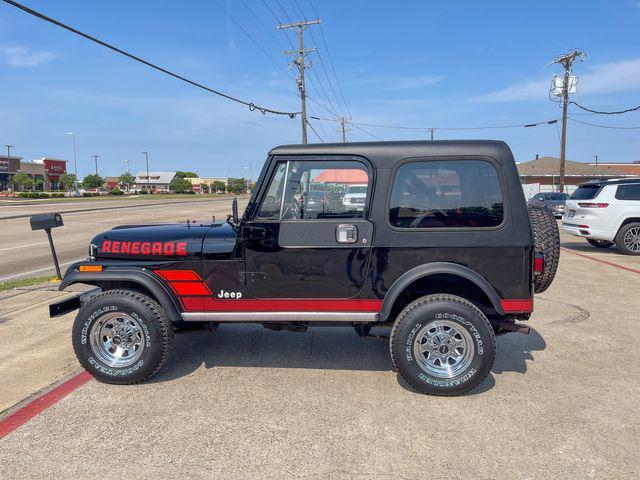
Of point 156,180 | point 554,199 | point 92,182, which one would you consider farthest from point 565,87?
point 156,180

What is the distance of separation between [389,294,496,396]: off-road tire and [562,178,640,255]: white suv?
900 centimetres

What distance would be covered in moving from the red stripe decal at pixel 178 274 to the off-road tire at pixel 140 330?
241mm

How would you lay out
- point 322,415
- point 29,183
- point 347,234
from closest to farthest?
point 322,415 < point 347,234 < point 29,183

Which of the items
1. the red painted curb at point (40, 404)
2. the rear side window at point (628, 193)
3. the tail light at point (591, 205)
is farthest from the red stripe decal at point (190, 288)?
the rear side window at point (628, 193)

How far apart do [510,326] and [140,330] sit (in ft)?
10.4

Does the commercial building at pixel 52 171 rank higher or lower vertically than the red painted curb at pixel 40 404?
higher

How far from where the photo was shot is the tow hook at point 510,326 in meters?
3.53

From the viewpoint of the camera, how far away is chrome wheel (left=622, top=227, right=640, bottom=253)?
33.9ft

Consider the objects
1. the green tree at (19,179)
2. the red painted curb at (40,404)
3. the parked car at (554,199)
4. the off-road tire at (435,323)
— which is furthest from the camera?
the green tree at (19,179)

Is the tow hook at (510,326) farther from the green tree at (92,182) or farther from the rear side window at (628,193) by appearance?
the green tree at (92,182)

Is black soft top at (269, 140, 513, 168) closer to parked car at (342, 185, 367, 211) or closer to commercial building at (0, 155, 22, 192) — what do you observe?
parked car at (342, 185, 367, 211)

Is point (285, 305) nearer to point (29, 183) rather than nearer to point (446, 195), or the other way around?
point (446, 195)

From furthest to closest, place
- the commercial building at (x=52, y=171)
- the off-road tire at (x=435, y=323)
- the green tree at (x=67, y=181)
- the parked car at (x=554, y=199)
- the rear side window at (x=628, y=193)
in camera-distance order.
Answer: the commercial building at (x=52, y=171) → the green tree at (x=67, y=181) → the parked car at (x=554, y=199) → the rear side window at (x=628, y=193) → the off-road tire at (x=435, y=323)

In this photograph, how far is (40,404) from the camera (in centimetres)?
334
